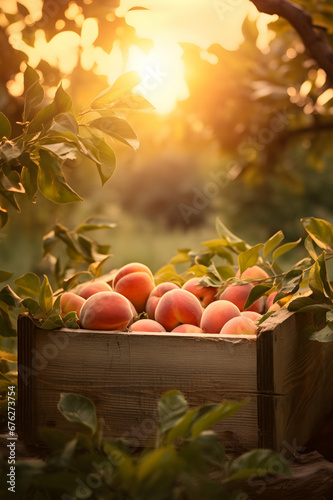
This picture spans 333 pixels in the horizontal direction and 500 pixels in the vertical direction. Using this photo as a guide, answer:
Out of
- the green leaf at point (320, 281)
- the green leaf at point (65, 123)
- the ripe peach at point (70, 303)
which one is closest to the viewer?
the green leaf at point (65, 123)

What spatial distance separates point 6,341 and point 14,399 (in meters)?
0.30

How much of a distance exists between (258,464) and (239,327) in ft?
1.02

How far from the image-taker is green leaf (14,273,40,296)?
86 centimetres

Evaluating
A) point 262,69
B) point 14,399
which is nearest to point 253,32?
point 262,69

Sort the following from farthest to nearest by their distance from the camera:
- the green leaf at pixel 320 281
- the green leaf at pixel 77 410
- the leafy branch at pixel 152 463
Answer: the green leaf at pixel 320 281
the green leaf at pixel 77 410
the leafy branch at pixel 152 463

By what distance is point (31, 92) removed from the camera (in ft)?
2.29

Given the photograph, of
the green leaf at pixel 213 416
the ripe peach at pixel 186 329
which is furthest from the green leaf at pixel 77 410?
the ripe peach at pixel 186 329

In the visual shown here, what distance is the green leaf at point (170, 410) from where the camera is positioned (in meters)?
0.50

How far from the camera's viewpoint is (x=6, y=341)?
115cm

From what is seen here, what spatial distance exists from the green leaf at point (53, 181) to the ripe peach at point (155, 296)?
31 cm

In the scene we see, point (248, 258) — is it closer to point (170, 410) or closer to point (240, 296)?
point (240, 296)

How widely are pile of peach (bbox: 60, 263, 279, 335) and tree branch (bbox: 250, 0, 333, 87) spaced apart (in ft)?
1.53

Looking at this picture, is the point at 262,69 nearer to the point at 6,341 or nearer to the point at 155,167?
the point at 6,341

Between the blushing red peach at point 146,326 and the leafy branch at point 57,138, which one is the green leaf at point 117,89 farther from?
the blushing red peach at point 146,326
